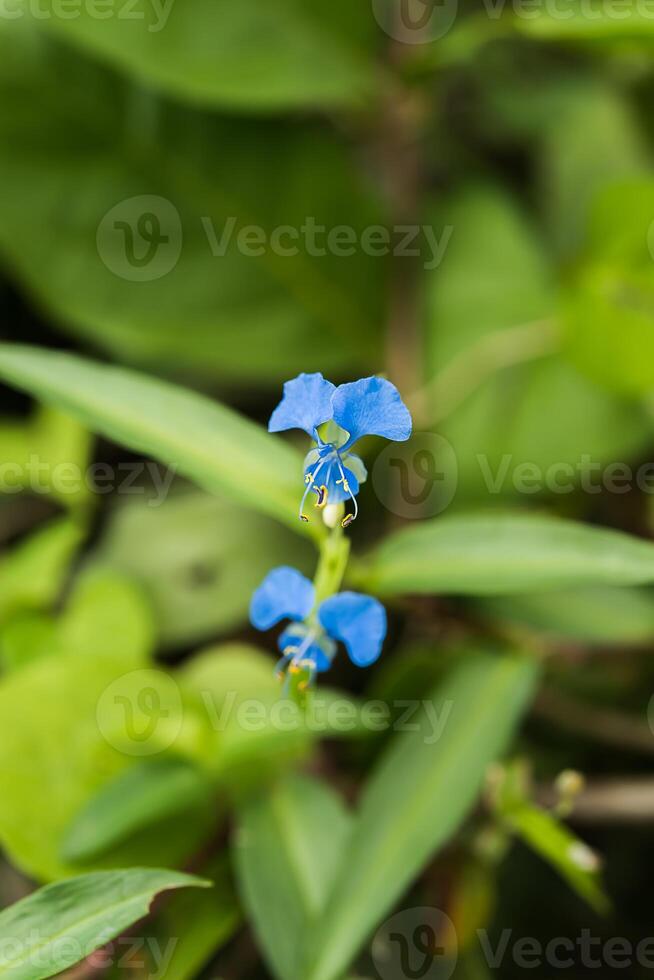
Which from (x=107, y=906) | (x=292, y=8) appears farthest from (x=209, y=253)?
(x=107, y=906)

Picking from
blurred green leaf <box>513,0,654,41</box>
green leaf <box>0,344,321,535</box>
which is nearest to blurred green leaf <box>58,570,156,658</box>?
green leaf <box>0,344,321,535</box>

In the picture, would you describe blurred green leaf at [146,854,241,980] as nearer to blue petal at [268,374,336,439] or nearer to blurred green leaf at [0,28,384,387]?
blue petal at [268,374,336,439]

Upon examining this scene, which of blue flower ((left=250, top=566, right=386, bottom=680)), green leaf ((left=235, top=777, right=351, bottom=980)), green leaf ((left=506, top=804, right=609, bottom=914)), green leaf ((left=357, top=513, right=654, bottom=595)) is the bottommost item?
green leaf ((left=235, top=777, right=351, bottom=980))

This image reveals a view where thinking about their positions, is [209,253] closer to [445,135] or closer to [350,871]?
[445,135]

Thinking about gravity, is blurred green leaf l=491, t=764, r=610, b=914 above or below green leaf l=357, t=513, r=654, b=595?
below

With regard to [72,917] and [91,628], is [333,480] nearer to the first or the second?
[72,917]

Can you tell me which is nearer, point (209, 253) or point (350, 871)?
point (350, 871)
